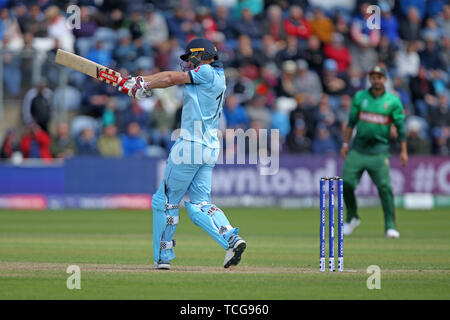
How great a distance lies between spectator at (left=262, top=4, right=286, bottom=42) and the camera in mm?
26562

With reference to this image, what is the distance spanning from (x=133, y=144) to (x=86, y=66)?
42.2 ft

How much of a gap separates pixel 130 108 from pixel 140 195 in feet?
7.02

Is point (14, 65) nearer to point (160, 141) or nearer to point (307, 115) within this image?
point (160, 141)

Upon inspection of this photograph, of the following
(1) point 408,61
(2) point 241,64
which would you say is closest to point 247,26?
(2) point 241,64

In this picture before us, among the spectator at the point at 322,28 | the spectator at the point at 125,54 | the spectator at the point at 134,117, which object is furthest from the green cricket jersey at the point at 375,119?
the spectator at the point at 322,28

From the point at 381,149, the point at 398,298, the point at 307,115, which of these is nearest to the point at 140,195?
the point at 307,115

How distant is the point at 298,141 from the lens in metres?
24.1

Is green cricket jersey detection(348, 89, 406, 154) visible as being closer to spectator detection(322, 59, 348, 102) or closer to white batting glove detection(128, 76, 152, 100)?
white batting glove detection(128, 76, 152, 100)

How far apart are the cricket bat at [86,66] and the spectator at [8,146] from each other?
40.9 ft

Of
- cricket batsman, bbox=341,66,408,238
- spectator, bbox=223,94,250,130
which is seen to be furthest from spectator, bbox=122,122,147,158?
cricket batsman, bbox=341,66,408,238

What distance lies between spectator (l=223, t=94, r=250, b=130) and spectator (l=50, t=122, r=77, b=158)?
3662 mm

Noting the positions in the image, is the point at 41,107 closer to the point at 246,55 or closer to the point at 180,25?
the point at 180,25

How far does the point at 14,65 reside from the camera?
23125mm

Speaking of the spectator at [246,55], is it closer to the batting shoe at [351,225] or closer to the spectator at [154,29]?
the spectator at [154,29]
